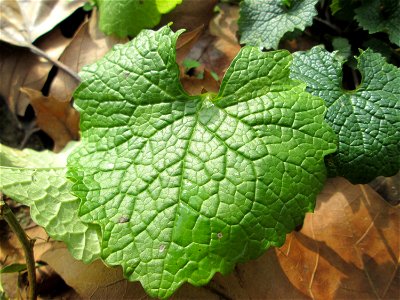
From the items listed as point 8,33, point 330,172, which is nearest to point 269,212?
point 330,172

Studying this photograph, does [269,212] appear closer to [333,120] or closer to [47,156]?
[333,120]

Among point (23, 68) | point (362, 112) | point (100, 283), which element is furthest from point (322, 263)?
point (23, 68)

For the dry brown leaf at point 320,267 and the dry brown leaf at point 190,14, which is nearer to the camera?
the dry brown leaf at point 320,267

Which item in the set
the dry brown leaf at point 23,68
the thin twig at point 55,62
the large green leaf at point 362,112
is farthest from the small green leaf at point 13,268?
the large green leaf at point 362,112

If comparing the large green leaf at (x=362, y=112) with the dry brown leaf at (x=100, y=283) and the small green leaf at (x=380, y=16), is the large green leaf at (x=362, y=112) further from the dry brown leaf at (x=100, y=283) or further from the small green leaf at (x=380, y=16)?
the dry brown leaf at (x=100, y=283)

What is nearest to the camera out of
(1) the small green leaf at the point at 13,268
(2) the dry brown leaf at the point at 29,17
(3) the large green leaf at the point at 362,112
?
(3) the large green leaf at the point at 362,112

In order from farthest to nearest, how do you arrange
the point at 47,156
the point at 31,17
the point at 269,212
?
the point at 31,17
the point at 47,156
the point at 269,212
